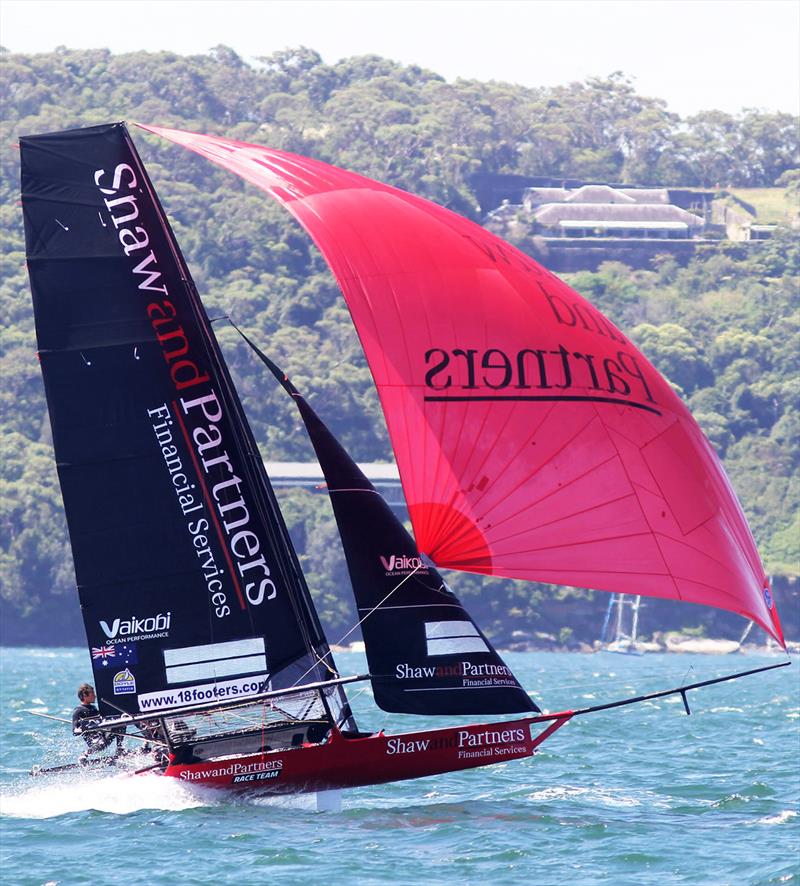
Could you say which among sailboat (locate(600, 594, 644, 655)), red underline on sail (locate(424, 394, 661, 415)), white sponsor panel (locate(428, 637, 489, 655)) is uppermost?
red underline on sail (locate(424, 394, 661, 415))

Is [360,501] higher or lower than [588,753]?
higher

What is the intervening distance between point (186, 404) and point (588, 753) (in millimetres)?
7917

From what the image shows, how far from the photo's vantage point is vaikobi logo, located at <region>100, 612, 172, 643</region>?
527 inches

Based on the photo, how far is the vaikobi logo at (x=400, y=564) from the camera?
13102 millimetres

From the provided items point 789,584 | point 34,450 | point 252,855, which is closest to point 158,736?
point 252,855

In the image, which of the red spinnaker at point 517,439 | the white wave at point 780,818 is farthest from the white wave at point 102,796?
the white wave at point 780,818

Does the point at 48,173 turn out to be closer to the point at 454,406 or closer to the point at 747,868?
the point at 454,406

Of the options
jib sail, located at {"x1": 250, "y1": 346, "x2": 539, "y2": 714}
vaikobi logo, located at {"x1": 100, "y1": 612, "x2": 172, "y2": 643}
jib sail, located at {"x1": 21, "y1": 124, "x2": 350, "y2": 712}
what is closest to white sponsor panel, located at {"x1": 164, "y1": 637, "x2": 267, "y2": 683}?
jib sail, located at {"x1": 21, "y1": 124, "x2": 350, "y2": 712}

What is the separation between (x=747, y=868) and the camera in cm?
1170

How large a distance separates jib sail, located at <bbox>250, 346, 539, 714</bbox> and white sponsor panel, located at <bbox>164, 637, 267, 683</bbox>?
3.16 feet

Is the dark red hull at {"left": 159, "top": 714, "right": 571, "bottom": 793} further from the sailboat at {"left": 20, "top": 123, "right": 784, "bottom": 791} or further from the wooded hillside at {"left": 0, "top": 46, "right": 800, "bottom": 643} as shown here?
the wooded hillside at {"left": 0, "top": 46, "right": 800, "bottom": 643}

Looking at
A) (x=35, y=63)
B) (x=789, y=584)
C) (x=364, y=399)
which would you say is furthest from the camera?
(x=35, y=63)

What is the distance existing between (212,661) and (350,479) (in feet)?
5.71

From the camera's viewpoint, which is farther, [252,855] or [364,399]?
[364,399]
